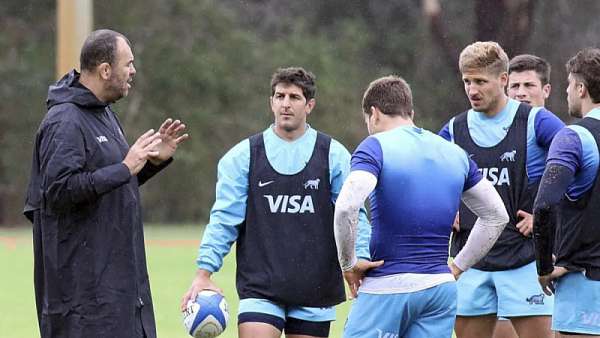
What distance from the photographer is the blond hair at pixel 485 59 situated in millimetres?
7078

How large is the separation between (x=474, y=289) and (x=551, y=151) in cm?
164

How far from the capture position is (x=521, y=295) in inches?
286

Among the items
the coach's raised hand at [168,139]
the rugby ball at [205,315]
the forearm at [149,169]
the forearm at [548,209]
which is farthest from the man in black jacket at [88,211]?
the forearm at [548,209]

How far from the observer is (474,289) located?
743cm

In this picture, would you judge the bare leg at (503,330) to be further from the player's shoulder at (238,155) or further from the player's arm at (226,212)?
the player's shoulder at (238,155)

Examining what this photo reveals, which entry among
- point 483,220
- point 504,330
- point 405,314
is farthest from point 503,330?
point 405,314

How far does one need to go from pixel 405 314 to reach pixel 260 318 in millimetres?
1130

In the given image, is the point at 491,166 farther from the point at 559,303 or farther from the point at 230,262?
the point at 230,262

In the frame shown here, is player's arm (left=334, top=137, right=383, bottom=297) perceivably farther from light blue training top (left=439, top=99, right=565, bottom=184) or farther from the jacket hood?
light blue training top (left=439, top=99, right=565, bottom=184)

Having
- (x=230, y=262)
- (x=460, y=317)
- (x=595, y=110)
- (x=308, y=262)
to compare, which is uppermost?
(x=595, y=110)

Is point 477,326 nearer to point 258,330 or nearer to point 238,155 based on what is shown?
point 258,330

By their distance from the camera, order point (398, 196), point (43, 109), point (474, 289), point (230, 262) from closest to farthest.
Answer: point (398, 196) → point (474, 289) → point (230, 262) → point (43, 109)

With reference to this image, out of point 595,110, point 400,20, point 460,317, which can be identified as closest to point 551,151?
point 595,110

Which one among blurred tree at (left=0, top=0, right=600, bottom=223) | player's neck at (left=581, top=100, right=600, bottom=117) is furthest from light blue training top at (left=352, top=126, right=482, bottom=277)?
blurred tree at (left=0, top=0, right=600, bottom=223)
